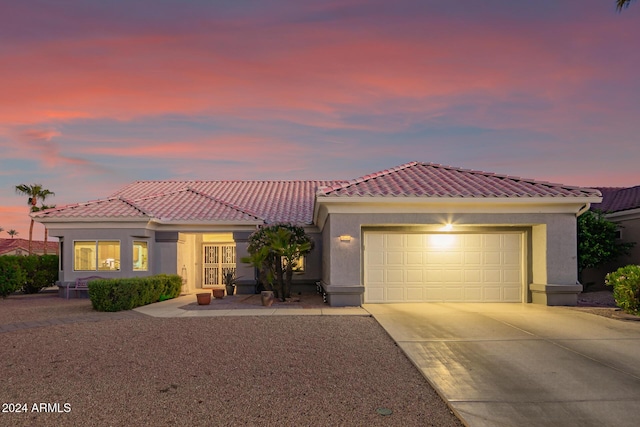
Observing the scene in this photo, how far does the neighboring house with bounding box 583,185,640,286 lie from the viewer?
1828 cm

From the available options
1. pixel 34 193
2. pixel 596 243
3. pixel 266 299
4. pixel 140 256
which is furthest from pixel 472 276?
pixel 34 193

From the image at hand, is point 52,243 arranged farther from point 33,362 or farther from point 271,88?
point 33,362

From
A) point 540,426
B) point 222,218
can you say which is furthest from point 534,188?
point 222,218

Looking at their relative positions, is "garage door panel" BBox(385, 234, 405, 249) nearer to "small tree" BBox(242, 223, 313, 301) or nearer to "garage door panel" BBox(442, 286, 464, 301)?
"garage door panel" BBox(442, 286, 464, 301)

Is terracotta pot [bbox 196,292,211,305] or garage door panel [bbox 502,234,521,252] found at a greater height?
garage door panel [bbox 502,234,521,252]

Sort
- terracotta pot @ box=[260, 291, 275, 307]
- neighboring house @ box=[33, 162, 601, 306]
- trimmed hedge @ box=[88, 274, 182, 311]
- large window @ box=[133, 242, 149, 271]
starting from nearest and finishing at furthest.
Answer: trimmed hedge @ box=[88, 274, 182, 311] < neighboring house @ box=[33, 162, 601, 306] < terracotta pot @ box=[260, 291, 275, 307] < large window @ box=[133, 242, 149, 271]

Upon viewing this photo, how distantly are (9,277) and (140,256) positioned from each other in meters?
5.52

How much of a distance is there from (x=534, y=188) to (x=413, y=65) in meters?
5.71

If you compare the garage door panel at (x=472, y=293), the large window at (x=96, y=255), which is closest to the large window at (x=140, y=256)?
the large window at (x=96, y=255)

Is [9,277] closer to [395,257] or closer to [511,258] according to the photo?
[395,257]

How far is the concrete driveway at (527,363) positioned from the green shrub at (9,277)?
52.6ft

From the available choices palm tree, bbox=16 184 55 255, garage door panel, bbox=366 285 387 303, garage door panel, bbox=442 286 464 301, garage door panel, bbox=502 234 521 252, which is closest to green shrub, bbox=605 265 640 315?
garage door panel, bbox=502 234 521 252

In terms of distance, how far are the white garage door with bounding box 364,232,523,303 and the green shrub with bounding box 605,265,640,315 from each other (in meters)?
3.11

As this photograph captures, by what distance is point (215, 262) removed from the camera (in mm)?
22344
